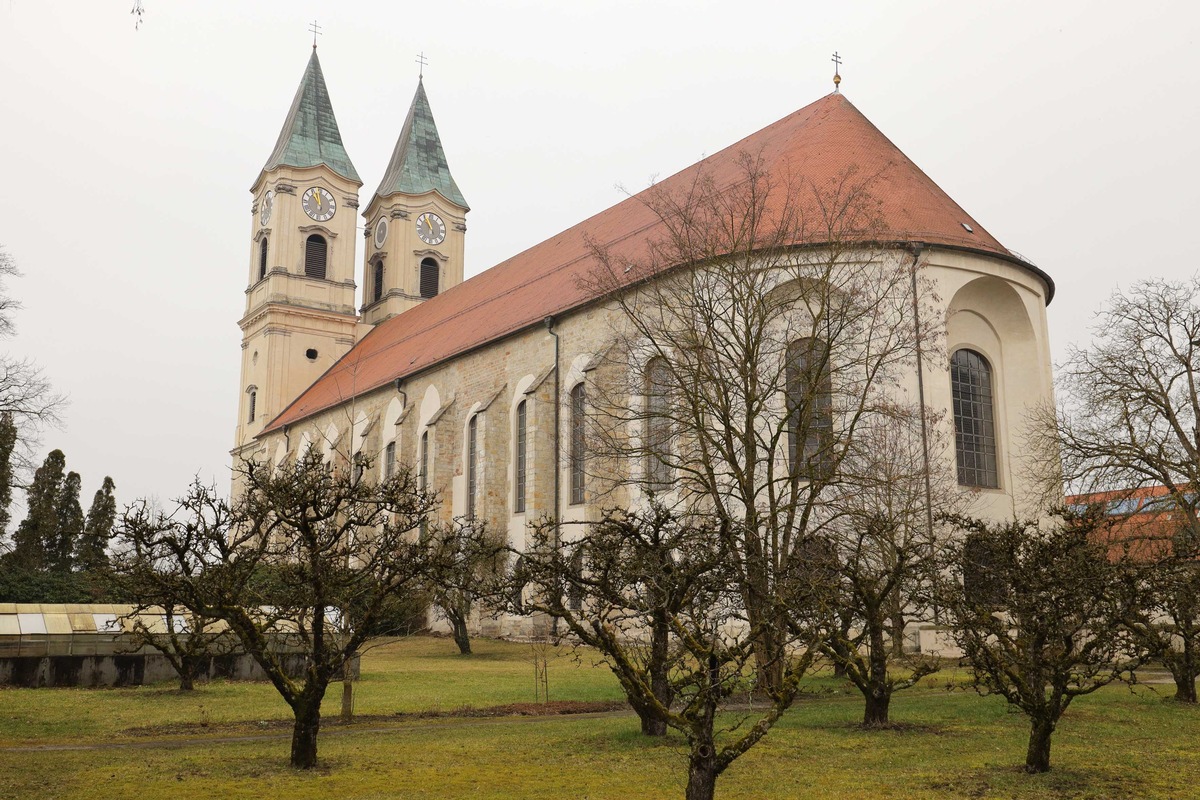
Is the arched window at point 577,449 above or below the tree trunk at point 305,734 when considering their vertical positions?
above

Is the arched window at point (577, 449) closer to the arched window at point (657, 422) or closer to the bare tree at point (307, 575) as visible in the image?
the arched window at point (657, 422)

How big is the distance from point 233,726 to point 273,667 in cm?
402

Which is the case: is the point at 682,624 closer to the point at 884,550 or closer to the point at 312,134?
the point at 884,550

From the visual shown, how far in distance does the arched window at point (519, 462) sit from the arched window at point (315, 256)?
23767mm

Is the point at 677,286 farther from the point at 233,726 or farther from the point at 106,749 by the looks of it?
the point at 106,749

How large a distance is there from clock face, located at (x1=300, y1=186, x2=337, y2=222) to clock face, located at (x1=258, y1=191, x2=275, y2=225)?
1.60 m

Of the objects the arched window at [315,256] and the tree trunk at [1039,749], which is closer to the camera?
the tree trunk at [1039,749]

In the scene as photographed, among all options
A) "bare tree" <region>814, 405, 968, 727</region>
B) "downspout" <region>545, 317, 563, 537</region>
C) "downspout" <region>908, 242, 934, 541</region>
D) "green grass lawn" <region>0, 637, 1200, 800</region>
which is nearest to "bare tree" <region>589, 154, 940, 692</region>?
"bare tree" <region>814, 405, 968, 727</region>

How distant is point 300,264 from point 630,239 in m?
25.8

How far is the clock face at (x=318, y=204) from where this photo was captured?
52.5 meters

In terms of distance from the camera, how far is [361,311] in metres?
55.9

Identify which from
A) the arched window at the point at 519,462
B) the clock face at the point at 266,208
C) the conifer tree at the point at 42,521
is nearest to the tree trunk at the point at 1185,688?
the arched window at the point at 519,462

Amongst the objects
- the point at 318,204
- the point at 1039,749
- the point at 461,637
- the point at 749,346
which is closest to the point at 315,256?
the point at 318,204

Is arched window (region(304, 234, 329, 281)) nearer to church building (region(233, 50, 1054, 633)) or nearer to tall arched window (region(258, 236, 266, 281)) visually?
church building (region(233, 50, 1054, 633))
